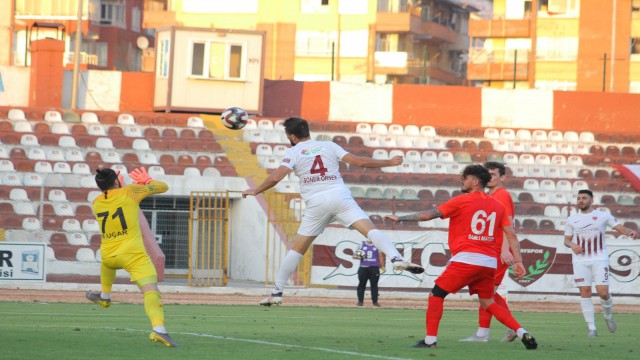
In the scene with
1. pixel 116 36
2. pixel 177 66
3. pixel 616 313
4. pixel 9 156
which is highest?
pixel 116 36

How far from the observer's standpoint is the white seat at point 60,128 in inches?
1355

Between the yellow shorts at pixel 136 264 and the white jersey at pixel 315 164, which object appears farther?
the white jersey at pixel 315 164

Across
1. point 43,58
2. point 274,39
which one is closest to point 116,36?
point 274,39

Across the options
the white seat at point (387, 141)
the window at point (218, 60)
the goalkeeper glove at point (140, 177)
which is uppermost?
the window at point (218, 60)

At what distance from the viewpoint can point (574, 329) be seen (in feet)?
57.2

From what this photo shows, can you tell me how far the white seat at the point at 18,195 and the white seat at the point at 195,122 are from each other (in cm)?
710

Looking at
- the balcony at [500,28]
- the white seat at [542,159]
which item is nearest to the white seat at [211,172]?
the white seat at [542,159]

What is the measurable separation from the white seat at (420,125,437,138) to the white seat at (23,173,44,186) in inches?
483

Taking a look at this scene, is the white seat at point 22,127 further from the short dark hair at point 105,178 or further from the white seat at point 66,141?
the short dark hair at point 105,178

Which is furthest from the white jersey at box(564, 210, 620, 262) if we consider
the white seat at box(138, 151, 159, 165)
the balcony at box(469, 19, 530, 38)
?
the balcony at box(469, 19, 530, 38)

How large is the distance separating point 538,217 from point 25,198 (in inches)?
518

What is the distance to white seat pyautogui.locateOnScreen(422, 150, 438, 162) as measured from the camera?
35.7 meters

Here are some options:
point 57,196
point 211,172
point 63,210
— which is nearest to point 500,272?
point 63,210

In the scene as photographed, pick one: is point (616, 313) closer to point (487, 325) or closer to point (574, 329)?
point (574, 329)
